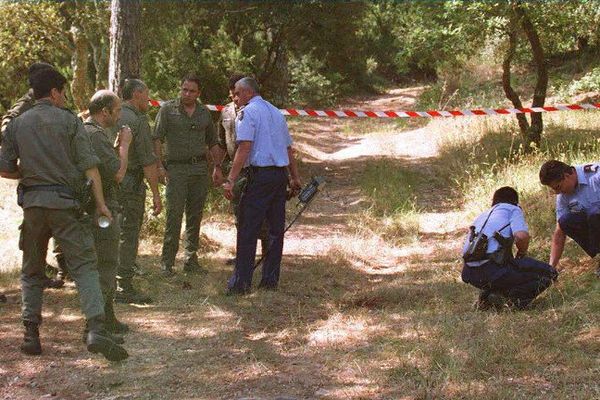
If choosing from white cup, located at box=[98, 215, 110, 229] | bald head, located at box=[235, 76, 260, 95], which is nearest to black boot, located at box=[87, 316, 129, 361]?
white cup, located at box=[98, 215, 110, 229]

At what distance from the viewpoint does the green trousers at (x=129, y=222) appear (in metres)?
6.58

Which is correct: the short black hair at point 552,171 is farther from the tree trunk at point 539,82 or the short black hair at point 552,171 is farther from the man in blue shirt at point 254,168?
the tree trunk at point 539,82

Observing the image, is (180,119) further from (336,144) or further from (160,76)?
(336,144)

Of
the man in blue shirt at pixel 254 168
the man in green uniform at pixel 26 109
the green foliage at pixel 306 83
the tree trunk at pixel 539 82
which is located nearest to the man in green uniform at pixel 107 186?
the man in green uniform at pixel 26 109

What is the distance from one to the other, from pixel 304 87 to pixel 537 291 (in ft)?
66.2

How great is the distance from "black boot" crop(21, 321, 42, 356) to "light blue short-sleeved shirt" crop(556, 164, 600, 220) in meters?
4.38

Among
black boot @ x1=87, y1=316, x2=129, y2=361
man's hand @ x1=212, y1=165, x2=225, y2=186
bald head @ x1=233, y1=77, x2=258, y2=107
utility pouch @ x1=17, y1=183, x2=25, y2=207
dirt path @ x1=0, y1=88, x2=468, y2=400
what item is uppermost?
bald head @ x1=233, y1=77, x2=258, y2=107

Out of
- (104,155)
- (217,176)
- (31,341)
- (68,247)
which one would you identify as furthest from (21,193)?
(217,176)

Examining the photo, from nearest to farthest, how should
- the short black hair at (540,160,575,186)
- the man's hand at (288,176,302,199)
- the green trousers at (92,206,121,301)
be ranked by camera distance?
1. the green trousers at (92,206,121,301)
2. the short black hair at (540,160,575,186)
3. the man's hand at (288,176,302,199)

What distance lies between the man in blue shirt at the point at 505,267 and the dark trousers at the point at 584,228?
596mm

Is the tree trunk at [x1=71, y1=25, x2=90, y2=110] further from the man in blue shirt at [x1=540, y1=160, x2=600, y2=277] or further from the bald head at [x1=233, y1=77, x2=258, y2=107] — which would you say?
the man in blue shirt at [x1=540, y1=160, x2=600, y2=277]

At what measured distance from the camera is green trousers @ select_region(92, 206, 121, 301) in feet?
17.2

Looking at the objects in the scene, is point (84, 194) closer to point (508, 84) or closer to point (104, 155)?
point (104, 155)

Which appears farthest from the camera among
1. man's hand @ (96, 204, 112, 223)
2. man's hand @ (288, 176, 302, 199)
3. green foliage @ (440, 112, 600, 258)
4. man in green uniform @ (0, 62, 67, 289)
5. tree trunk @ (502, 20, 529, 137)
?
tree trunk @ (502, 20, 529, 137)
